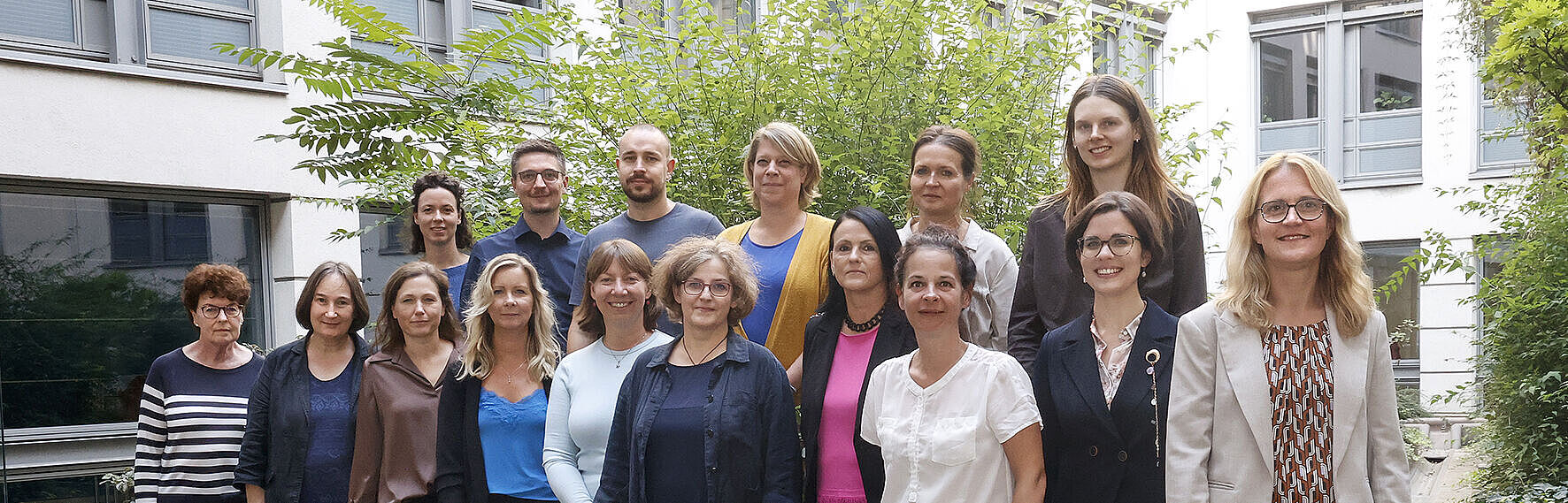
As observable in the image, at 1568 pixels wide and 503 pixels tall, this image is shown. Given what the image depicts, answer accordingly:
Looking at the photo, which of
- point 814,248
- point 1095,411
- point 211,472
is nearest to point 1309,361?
point 1095,411

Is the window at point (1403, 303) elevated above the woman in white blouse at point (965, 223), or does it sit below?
below

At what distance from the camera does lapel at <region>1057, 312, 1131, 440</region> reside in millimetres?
3314

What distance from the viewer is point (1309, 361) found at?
312 cm

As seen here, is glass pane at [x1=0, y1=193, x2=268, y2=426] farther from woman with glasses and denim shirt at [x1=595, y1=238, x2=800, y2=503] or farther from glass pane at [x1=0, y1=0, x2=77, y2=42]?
woman with glasses and denim shirt at [x1=595, y1=238, x2=800, y2=503]

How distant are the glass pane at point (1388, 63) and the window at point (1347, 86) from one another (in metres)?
0.01

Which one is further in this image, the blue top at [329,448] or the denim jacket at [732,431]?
the blue top at [329,448]

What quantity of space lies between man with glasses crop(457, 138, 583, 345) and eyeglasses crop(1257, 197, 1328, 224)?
2.66m

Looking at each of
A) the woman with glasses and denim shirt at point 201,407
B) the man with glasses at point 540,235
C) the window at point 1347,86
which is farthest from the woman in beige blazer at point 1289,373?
the window at point 1347,86

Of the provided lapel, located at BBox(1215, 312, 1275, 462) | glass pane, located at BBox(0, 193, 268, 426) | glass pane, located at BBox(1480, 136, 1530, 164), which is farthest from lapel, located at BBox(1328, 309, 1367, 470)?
glass pane, located at BBox(1480, 136, 1530, 164)

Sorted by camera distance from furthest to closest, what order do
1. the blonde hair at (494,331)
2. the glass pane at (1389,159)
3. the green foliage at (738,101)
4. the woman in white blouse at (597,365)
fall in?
the glass pane at (1389,159) < the green foliage at (738,101) < the blonde hair at (494,331) < the woman in white blouse at (597,365)

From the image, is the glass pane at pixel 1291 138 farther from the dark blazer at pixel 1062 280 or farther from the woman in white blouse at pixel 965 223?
the dark blazer at pixel 1062 280

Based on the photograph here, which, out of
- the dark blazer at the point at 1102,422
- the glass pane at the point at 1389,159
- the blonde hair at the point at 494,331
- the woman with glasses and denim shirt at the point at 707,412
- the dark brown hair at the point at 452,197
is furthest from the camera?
the glass pane at the point at 1389,159

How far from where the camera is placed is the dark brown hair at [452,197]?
5152 mm

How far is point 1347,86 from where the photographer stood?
16.8m
